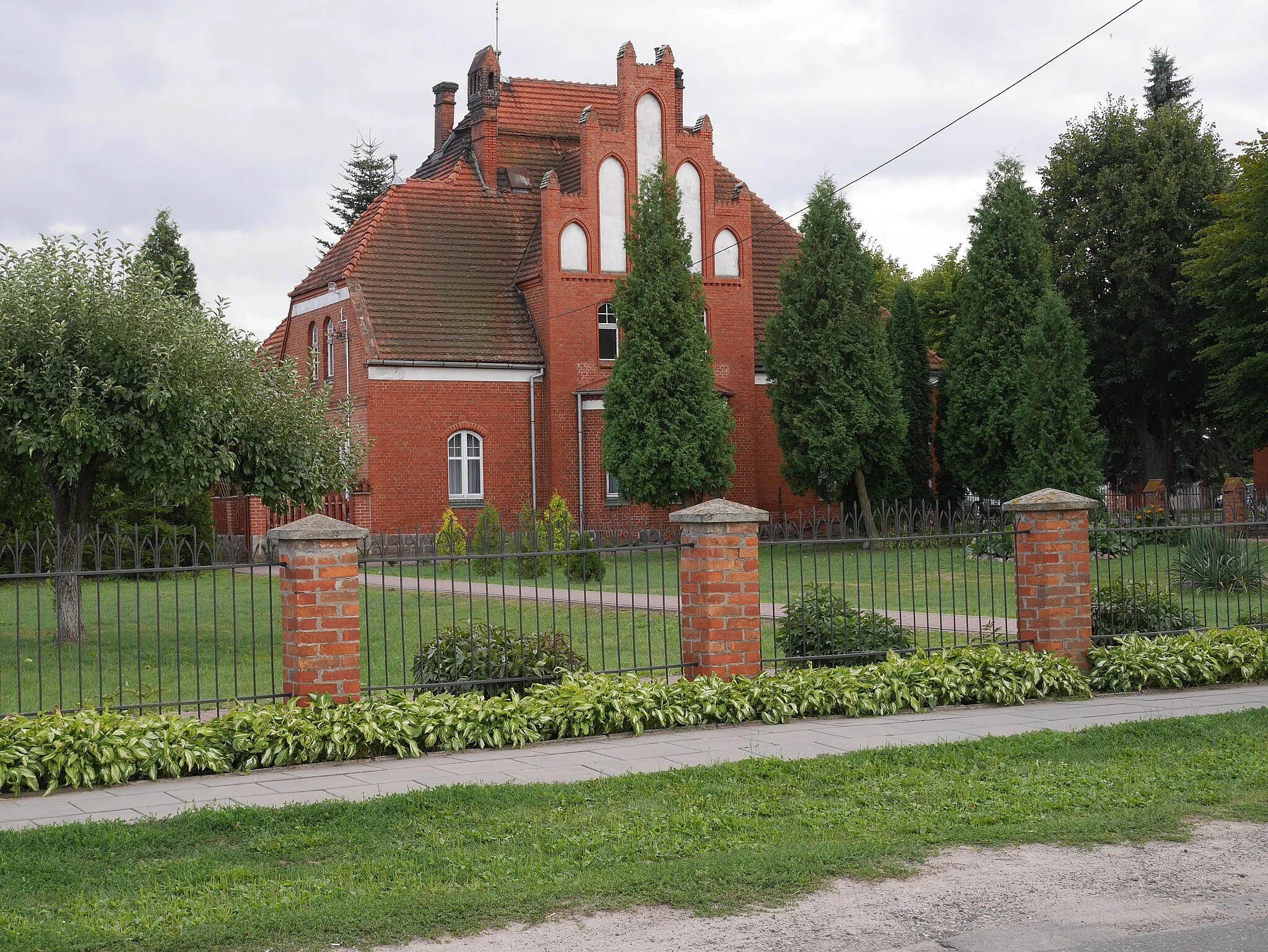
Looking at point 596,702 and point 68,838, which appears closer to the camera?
point 68,838

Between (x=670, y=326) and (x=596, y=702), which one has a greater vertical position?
(x=670, y=326)

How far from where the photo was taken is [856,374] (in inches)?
1142

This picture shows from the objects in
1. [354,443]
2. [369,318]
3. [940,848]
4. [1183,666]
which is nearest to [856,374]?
[369,318]

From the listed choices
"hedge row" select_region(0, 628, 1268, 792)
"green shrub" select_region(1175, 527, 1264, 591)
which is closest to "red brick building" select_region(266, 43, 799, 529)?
"green shrub" select_region(1175, 527, 1264, 591)

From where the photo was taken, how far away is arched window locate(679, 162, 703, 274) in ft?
103

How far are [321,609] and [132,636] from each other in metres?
8.69

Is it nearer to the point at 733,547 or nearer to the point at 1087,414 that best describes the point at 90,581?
the point at 733,547

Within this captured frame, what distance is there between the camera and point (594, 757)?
840cm

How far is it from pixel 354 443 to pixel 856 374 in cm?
1398

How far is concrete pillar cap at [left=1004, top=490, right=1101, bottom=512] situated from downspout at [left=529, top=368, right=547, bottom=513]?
20.7 metres

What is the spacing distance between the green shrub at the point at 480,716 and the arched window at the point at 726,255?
2238 cm

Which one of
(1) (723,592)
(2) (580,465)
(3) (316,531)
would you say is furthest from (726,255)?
(3) (316,531)

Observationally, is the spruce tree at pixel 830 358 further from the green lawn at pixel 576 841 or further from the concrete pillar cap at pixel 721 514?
the green lawn at pixel 576 841

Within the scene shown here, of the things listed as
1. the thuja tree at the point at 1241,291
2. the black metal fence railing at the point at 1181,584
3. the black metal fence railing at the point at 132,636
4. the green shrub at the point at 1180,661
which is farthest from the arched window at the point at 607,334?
the green shrub at the point at 1180,661
